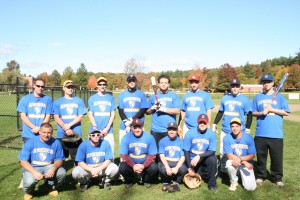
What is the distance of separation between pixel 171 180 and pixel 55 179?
2.28m

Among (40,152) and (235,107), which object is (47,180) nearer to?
(40,152)

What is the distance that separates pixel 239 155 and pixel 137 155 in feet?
6.77

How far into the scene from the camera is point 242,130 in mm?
6297

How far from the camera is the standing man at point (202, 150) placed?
569 centimetres

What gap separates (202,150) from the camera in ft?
19.3

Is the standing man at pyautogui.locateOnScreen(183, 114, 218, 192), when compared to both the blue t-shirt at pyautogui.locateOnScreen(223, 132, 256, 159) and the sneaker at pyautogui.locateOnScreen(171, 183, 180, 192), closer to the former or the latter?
the blue t-shirt at pyautogui.locateOnScreen(223, 132, 256, 159)

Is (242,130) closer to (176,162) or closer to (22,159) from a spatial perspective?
(176,162)

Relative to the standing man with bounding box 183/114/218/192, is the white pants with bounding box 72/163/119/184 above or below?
below

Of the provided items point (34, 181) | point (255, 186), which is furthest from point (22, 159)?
point (255, 186)

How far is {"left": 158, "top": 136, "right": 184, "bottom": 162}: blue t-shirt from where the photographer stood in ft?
19.4

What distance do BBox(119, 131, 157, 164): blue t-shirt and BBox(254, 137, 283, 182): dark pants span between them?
2.24 metres

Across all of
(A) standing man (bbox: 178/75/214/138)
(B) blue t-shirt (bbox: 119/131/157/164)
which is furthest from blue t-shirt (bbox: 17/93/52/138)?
(A) standing man (bbox: 178/75/214/138)

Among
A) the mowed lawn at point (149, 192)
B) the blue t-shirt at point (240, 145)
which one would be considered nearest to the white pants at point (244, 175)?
the mowed lawn at point (149, 192)

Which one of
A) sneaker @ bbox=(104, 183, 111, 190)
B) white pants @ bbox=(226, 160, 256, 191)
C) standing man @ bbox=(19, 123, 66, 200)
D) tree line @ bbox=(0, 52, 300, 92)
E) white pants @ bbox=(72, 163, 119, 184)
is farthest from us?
tree line @ bbox=(0, 52, 300, 92)
